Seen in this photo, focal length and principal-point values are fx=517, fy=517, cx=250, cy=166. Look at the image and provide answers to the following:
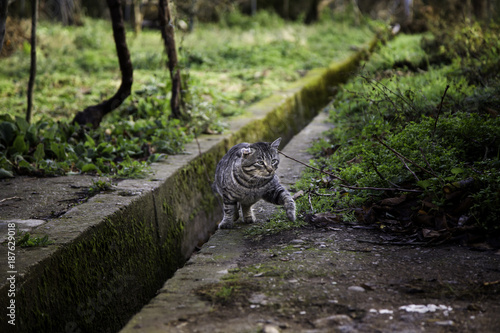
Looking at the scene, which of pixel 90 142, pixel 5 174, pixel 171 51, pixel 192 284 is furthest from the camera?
pixel 171 51

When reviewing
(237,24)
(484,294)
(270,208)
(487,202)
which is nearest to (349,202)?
(270,208)

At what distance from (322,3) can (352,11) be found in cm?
111

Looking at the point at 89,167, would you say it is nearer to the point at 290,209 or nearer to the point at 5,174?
the point at 5,174

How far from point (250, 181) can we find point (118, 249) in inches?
42.6

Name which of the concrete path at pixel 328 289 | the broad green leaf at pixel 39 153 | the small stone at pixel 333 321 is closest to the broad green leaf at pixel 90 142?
the broad green leaf at pixel 39 153

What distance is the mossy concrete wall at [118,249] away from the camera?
292cm

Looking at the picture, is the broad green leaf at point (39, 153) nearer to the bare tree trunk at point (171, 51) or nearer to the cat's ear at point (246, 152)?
the bare tree trunk at point (171, 51)

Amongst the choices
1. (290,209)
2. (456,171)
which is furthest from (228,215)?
(456,171)

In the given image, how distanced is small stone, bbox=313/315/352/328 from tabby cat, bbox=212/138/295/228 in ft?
4.65

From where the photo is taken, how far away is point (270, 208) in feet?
14.7

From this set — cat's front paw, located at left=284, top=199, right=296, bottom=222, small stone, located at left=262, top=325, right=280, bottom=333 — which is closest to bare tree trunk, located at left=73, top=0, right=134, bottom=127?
cat's front paw, located at left=284, top=199, right=296, bottom=222

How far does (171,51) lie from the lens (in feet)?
20.7

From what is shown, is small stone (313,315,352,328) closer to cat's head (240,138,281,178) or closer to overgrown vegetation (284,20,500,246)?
overgrown vegetation (284,20,500,246)

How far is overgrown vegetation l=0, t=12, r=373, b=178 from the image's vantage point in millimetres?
5141
